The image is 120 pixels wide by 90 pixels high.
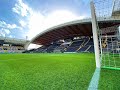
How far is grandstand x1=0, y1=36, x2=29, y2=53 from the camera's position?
47888 millimetres

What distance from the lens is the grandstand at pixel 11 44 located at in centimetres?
4789

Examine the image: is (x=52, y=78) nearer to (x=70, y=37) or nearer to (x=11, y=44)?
(x=70, y=37)

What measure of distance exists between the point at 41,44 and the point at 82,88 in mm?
55274

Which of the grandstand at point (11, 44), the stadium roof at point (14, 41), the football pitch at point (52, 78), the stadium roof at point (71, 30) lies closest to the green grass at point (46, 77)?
the football pitch at point (52, 78)

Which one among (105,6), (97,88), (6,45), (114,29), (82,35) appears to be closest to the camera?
(97,88)

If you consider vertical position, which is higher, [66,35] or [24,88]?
[66,35]

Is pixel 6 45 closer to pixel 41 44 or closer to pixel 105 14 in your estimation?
pixel 41 44

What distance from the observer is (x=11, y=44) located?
52.2 meters

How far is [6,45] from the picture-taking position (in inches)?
1960

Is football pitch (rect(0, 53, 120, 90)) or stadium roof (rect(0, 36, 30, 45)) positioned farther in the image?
stadium roof (rect(0, 36, 30, 45))

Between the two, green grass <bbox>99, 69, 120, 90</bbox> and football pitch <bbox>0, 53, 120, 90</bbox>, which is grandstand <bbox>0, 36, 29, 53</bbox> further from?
green grass <bbox>99, 69, 120, 90</bbox>

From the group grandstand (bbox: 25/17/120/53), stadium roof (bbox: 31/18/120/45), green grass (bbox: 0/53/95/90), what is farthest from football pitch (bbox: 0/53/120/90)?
grandstand (bbox: 25/17/120/53)

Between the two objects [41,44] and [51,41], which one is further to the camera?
[41,44]

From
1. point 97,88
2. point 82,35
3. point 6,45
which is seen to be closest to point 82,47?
point 82,35
